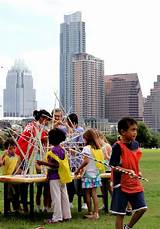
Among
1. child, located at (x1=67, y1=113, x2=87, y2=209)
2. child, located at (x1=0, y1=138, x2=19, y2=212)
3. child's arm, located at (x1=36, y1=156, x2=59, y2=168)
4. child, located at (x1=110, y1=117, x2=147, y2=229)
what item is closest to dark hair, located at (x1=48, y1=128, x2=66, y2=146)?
child's arm, located at (x1=36, y1=156, x2=59, y2=168)

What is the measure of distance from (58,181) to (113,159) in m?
2.07

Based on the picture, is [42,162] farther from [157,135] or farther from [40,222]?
[157,135]

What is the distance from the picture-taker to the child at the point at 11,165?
9195mm

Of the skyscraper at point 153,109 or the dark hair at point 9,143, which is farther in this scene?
the skyscraper at point 153,109

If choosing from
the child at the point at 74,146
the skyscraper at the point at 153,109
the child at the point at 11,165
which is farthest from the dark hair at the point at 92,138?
the skyscraper at the point at 153,109

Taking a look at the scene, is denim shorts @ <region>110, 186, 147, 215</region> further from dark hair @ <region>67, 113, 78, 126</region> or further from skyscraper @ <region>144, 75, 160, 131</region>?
skyscraper @ <region>144, 75, 160, 131</region>

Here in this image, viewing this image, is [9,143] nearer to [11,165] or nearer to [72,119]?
[11,165]

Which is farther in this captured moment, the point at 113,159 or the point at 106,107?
the point at 106,107

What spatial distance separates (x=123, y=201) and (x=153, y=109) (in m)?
142

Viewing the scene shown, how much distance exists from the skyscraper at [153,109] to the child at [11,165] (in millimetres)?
133719

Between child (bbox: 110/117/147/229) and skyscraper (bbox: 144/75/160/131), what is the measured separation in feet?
447

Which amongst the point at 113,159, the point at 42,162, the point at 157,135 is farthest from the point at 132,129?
the point at 157,135

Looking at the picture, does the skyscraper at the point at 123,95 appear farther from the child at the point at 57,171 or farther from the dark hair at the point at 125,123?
the dark hair at the point at 125,123

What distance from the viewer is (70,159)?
9367 millimetres
